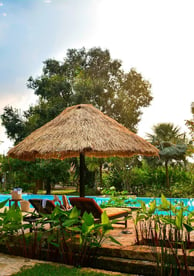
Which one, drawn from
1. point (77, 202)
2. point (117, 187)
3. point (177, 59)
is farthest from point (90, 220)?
point (117, 187)

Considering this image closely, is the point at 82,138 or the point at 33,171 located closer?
the point at 82,138

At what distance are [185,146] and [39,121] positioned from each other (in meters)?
9.16

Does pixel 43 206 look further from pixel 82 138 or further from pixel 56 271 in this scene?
pixel 56 271

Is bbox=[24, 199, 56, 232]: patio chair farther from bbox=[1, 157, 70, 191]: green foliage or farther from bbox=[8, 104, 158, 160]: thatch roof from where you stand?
bbox=[1, 157, 70, 191]: green foliage

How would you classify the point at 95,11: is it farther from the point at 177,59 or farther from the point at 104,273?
the point at 104,273

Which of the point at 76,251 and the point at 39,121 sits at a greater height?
the point at 39,121

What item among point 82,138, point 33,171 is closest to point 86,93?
point 33,171

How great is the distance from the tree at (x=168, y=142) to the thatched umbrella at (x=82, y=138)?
9850mm

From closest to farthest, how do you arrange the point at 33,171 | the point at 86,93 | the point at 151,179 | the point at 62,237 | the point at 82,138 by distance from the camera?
the point at 62,237 → the point at 82,138 → the point at 151,179 → the point at 33,171 → the point at 86,93

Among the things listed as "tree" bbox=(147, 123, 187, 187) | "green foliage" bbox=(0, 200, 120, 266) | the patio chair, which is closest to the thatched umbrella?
the patio chair

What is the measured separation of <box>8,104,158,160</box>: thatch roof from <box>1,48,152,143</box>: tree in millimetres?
12638

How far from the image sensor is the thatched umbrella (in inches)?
214

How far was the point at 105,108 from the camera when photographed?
20.8 m

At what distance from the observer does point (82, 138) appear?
5.52 metres
